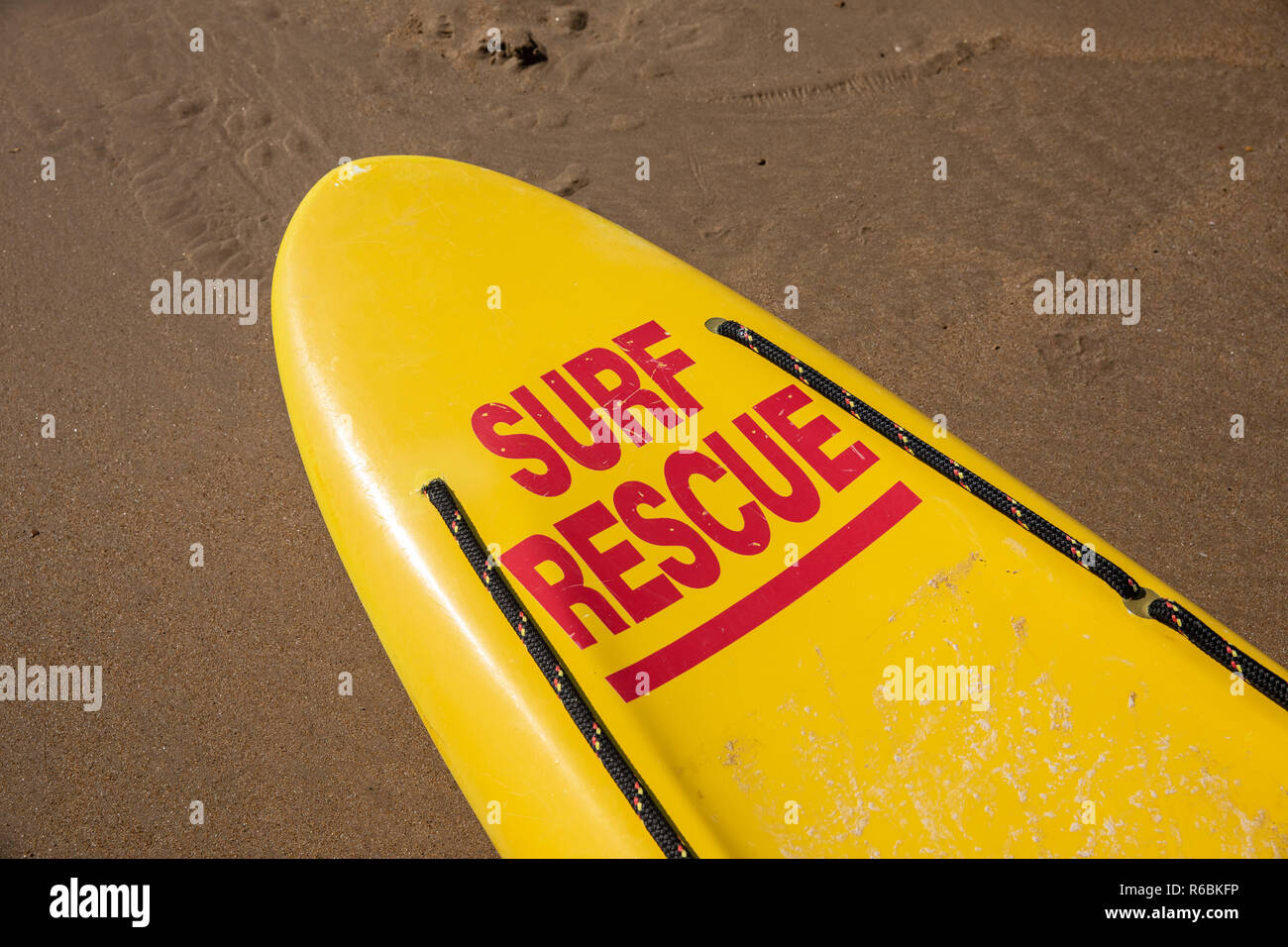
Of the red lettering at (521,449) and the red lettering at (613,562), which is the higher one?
the red lettering at (521,449)

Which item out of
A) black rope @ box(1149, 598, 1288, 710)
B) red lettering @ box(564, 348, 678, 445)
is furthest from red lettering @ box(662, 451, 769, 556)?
black rope @ box(1149, 598, 1288, 710)

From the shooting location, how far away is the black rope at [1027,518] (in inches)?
77.2

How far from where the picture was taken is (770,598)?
204 cm

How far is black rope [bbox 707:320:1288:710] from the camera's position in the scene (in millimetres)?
1961

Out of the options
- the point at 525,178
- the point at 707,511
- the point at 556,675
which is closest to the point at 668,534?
the point at 707,511

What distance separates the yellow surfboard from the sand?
2.23 ft

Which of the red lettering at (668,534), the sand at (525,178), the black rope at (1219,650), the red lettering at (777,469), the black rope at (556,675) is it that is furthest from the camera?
the sand at (525,178)

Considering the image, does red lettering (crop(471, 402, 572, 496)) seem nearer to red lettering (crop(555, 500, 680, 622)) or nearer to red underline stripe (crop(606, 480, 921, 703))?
red lettering (crop(555, 500, 680, 622))

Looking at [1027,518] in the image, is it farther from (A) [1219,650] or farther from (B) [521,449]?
(B) [521,449]

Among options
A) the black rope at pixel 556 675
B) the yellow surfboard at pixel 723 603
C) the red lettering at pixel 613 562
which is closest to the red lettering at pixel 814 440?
the yellow surfboard at pixel 723 603

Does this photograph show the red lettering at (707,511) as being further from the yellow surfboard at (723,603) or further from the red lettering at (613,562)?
the red lettering at (613,562)

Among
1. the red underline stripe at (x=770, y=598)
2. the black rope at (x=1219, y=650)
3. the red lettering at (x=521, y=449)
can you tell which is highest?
the red lettering at (x=521, y=449)
